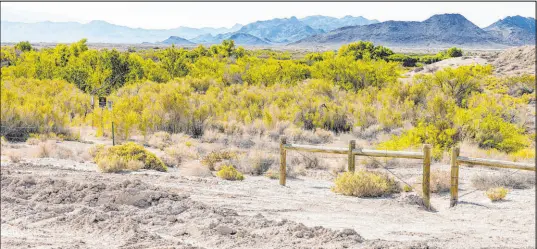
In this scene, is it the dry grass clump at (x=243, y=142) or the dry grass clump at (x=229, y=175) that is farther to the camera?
the dry grass clump at (x=243, y=142)

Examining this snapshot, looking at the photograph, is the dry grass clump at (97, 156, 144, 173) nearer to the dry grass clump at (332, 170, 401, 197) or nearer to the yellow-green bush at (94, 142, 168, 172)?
the yellow-green bush at (94, 142, 168, 172)

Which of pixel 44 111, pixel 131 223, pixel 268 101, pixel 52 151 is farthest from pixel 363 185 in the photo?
pixel 268 101

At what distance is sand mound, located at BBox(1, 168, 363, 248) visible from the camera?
7.62m

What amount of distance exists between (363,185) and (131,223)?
496 cm

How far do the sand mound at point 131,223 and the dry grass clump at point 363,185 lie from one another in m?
2.76

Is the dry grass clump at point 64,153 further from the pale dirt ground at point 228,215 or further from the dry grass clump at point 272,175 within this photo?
the dry grass clump at point 272,175

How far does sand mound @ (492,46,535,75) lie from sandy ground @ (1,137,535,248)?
34.3 meters

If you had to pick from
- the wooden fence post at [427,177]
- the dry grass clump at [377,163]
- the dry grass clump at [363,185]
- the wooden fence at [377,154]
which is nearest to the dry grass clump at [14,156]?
the wooden fence at [377,154]

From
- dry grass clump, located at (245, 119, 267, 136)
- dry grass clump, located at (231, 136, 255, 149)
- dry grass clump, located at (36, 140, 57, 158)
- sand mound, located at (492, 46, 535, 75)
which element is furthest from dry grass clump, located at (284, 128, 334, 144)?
sand mound, located at (492, 46, 535, 75)

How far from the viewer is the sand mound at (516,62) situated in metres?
42.3

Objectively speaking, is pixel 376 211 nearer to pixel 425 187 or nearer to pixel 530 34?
pixel 425 187

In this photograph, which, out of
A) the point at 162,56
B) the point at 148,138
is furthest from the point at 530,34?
the point at 148,138

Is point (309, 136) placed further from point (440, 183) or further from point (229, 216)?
point (229, 216)

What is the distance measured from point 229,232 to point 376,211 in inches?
125
